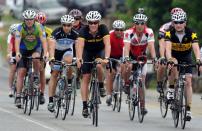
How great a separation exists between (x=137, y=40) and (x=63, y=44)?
151 cm

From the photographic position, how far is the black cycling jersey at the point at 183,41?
1862cm

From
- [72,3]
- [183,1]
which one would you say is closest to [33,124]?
[183,1]

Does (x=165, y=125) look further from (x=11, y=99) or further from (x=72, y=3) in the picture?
(x=72, y=3)

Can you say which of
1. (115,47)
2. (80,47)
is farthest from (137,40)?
(115,47)

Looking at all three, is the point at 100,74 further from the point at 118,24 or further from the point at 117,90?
the point at 118,24

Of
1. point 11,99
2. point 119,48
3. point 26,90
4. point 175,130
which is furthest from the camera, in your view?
point 11,99

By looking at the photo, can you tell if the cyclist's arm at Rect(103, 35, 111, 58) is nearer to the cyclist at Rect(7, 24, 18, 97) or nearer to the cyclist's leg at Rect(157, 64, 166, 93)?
the cyclist's leg at Rect(157, 64, 166, 93)

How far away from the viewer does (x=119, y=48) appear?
22.8 metres

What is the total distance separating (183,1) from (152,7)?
2300 mm

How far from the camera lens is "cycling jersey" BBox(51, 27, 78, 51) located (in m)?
19.7

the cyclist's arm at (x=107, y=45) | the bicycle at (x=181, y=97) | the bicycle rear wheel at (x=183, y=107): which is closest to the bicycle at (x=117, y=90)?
the cyclist's arm at (x=107, y=45)

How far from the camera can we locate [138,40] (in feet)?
66.4

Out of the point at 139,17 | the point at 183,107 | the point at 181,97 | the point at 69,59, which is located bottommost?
the point at 183,107

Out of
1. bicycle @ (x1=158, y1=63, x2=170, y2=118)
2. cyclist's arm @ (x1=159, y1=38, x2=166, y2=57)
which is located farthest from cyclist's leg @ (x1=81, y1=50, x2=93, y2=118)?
bicycle @ (x1=158, y1=63, x2=170, y2=118)
